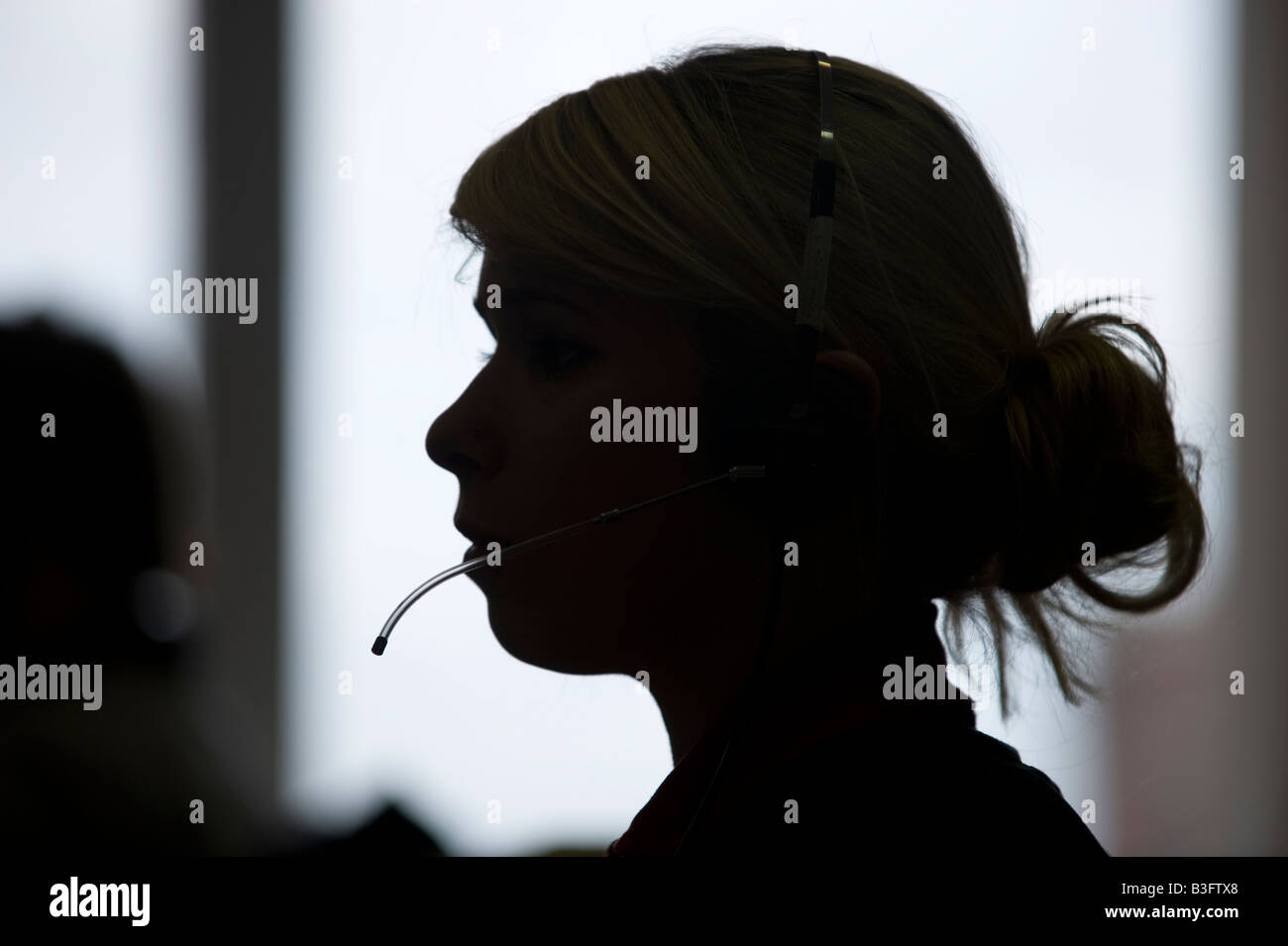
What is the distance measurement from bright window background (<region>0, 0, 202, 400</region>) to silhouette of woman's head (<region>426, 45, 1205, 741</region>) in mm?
264

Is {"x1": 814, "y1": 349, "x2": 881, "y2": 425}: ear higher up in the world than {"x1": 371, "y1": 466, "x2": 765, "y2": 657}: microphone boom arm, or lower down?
higher up

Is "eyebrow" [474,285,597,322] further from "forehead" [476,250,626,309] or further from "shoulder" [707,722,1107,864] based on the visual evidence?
"shoulder" [707,722,1107,864]

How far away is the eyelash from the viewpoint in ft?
2.21

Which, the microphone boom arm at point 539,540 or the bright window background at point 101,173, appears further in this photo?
the bright window background at point 101,173

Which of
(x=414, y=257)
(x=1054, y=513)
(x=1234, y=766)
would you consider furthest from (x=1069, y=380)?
(x=414, y=257)

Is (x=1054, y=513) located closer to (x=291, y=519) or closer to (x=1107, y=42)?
(x=1107, y=42)

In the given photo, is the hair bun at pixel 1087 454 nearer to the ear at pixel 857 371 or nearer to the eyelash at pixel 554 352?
the ear at pixel 857 371

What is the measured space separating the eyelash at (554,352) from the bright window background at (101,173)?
293 mm

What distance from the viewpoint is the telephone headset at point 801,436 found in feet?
2.04

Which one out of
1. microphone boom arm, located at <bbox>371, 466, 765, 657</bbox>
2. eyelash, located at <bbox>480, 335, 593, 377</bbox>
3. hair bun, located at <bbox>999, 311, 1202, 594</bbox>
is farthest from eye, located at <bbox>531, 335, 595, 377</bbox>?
hair bun, located at <bbox>999, 311, 1202, 594</bbox>

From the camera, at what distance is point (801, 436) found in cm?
62

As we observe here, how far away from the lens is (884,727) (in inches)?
24.7

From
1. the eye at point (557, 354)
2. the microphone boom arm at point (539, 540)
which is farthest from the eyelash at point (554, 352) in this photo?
the microphone boom arm at point (539, 540)

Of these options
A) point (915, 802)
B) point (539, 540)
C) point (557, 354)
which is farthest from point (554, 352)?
point (915, 802)
